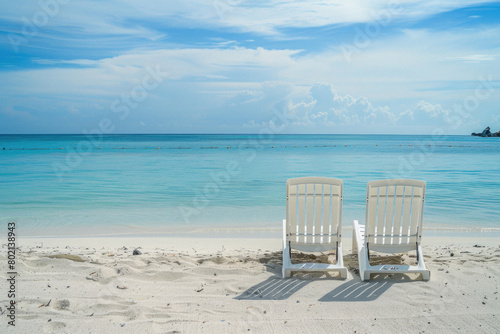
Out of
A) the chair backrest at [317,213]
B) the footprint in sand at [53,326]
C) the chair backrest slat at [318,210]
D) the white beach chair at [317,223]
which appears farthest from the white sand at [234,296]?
the chair backrest slat at [318,210]

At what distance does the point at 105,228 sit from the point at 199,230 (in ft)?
6.84

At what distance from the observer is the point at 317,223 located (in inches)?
200

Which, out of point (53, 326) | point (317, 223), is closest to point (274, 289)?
point (317, 223)

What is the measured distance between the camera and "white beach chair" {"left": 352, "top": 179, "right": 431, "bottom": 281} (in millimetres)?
4852

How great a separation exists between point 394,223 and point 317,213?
3.08 feet

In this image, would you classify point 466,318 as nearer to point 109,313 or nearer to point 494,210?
point 109,313

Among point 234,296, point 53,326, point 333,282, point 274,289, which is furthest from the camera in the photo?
point 333,282

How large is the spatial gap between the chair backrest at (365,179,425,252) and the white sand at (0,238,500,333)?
462mm

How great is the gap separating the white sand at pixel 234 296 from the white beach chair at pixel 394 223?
220mm

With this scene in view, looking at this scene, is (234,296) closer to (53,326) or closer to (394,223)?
(53,326)

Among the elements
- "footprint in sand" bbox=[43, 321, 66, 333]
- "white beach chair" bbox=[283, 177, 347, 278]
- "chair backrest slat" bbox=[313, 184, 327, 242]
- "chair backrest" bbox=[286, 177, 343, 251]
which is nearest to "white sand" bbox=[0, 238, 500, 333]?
"footprint in sand" bbox=[43, 321, 66, 333]

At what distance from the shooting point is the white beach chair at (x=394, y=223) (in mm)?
4852

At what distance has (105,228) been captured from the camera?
28.3ft

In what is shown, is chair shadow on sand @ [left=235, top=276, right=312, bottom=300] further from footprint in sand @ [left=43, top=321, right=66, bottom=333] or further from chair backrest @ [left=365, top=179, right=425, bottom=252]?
footprint in sand @ [left=43, top=321, right=66, bottom=333]
